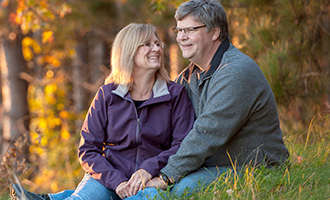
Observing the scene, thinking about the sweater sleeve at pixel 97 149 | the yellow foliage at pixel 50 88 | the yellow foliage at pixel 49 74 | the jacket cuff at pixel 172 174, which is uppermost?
the sweater sleeve at pixel 97 149

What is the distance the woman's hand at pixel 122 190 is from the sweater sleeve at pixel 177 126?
178 millimetres

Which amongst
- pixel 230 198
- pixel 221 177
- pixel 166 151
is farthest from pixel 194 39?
pixel 230 198

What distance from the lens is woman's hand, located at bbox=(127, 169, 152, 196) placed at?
295 cm

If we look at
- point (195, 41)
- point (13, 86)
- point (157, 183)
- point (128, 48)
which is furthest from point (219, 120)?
point (13, 86)

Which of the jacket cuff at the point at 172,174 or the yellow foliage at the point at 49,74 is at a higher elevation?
the jacket cuff at the point at 172,174

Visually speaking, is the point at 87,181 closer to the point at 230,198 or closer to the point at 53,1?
the point at 230,198

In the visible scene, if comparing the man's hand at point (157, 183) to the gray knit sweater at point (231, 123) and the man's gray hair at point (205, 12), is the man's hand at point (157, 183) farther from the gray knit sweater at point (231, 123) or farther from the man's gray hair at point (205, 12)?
the man's gray hair at point (205, 12)

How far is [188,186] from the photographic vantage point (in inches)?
114

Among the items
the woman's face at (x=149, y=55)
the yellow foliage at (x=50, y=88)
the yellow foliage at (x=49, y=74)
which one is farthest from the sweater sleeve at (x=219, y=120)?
the yellow foliage at (x=49, y=74)

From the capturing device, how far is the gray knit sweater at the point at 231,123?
9.50 ft

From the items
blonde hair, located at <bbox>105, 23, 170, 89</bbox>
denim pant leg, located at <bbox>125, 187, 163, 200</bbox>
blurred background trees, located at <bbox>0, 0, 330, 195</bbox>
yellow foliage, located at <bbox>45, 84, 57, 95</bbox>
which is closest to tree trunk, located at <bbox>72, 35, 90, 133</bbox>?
blurred background trees, located at <bbox>0, 0, 330, 195</bbox>

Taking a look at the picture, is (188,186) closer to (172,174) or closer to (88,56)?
(172,174)

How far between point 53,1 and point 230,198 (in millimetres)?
7206

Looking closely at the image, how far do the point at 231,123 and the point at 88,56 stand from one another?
1336cm
